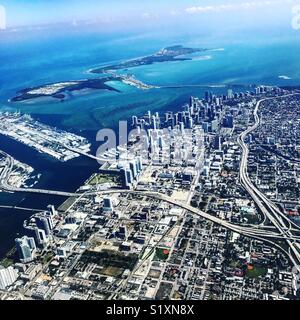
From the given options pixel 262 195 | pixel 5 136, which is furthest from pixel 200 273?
pixel 5 136

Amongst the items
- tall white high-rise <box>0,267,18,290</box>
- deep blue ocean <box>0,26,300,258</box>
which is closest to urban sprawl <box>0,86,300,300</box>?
tall white high-rise <box>0,267,18,290</box>

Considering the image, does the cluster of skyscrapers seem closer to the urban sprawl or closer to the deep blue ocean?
the urban sprawl

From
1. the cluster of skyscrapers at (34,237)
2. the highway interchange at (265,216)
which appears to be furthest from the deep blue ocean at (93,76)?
the highway interchange at (265,216)

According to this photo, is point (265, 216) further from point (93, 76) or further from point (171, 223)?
point (93, 76)

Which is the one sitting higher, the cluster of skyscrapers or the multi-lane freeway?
the cluster of skyscrapers

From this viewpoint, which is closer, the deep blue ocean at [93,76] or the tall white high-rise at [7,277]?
the tall white high-rise at [7,277]

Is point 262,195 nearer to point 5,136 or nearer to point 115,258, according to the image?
point 115,258

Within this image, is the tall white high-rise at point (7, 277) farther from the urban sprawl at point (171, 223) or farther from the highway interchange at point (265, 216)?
the highway interchange at point (265, 216)

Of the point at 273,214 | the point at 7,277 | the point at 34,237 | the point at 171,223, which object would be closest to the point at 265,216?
the point at 273,214
